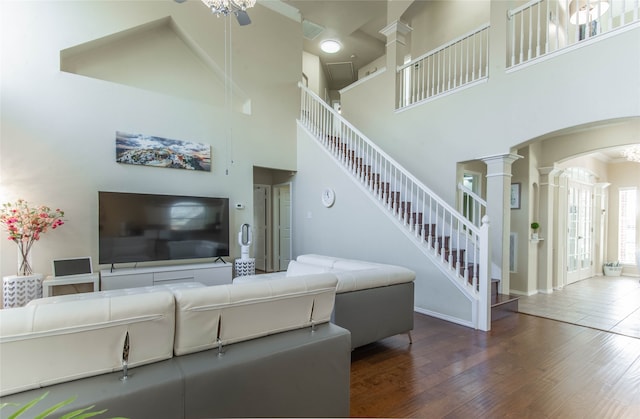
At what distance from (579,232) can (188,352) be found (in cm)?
851

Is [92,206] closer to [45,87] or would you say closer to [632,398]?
[45,87]

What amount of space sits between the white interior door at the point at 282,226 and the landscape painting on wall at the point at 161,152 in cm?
219

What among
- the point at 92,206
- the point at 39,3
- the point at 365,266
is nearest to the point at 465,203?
the point at 365,266

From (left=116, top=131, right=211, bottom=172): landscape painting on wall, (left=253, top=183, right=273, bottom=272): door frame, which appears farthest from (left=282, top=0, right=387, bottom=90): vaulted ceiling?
(left=253, top=183, right=273, bottom=272): door frame

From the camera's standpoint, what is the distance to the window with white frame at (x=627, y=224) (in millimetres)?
7691

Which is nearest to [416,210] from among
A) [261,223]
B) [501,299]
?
[501,299]

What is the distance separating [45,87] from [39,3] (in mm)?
1129

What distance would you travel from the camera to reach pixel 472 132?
15.9ft

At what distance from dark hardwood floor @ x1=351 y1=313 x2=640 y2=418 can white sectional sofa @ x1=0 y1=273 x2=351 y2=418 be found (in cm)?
71

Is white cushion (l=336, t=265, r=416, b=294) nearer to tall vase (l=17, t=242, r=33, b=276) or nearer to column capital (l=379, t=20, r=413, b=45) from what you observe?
tall vase (l=17, t=242, r=33, b=276)

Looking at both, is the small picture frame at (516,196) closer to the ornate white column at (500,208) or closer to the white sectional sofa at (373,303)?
the ornate white column at (500,208)

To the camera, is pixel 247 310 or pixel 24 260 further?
pixel 24 260

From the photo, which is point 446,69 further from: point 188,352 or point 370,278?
point 188,352

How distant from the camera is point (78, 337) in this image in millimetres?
1251
